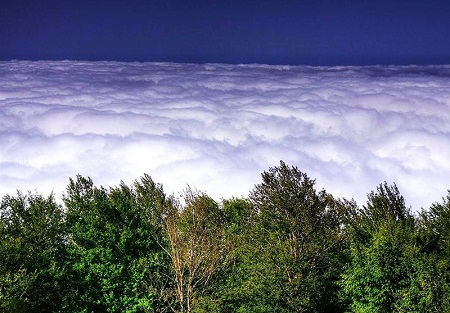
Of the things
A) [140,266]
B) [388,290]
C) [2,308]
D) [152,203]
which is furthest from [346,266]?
[152,203]

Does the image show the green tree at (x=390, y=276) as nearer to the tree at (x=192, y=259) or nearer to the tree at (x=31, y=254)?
the tree at (x=192, y=259)

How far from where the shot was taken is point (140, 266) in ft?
163

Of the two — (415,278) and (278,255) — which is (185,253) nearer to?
(278,255)

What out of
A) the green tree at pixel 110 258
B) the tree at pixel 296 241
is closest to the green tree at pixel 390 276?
the tree at pixel 296 241

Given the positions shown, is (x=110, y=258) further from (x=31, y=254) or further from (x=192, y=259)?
(x=192, y=259)

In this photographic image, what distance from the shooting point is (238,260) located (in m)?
55.1

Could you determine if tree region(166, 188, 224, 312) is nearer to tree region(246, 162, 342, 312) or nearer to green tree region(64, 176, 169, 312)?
green tree region(64, 176, 169, 312)

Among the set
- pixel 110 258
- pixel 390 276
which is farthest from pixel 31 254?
pixel 390 276

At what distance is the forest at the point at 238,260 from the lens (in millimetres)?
42469

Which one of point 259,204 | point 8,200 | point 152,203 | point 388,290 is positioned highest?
point 152,203

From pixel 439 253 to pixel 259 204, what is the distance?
16.7 meters

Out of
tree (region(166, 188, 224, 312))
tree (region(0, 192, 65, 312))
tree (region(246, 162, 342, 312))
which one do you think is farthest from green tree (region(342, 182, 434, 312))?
tree (region(0, 192, 65, 312))

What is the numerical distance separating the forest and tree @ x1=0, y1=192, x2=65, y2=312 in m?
0.11

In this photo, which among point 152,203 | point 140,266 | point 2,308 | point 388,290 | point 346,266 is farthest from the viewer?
point 152,203
